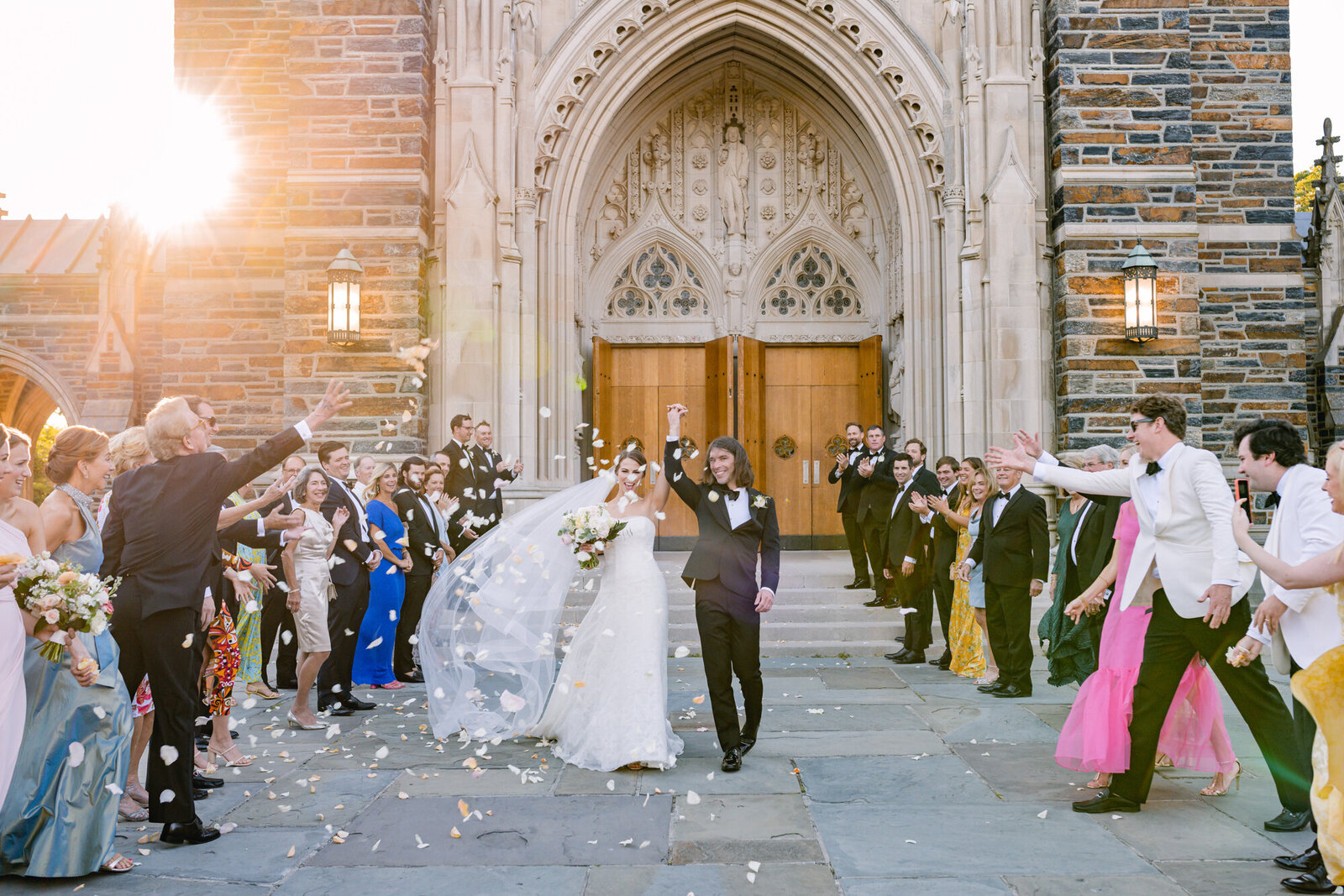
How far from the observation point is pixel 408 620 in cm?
823

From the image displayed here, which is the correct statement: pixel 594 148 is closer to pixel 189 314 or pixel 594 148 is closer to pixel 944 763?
pixel 189 314

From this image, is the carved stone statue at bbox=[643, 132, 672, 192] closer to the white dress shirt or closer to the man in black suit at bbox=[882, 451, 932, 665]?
the man in black suit at bbox=[882, 451, 932, 665]

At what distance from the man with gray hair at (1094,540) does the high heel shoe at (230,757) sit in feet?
16.9

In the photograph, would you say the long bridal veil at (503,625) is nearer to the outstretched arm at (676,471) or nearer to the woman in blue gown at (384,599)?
the outstretched arm at (676,471)

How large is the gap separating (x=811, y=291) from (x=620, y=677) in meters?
9.01

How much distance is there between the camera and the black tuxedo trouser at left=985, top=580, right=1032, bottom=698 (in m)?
7.32

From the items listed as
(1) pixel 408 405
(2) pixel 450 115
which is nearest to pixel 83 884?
(1) pixel 408 405

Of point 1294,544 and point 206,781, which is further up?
point 1294,544

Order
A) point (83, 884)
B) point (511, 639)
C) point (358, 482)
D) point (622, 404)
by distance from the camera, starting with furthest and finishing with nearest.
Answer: point (622, 404) < point (358, 482) < point (511, 639) < point (83, 884)

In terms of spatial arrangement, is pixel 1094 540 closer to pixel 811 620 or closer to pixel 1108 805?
pixel 1108 805

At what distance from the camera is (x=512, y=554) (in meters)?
6.36

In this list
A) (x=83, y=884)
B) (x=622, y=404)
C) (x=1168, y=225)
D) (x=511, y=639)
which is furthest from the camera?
(x=622, y=404)

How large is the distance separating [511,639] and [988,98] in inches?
334

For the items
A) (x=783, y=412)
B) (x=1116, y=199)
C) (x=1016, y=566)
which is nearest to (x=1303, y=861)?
(x=1016, y=566)
